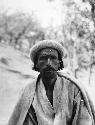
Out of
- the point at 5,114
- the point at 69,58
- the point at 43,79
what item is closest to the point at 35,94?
the point at 43,79

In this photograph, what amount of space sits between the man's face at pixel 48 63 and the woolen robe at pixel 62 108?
0.15 metres

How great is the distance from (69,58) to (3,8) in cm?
2474

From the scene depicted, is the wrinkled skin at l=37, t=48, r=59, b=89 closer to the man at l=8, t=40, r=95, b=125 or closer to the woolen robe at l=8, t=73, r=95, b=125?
the man at l=8, t=40, r=95, b=125

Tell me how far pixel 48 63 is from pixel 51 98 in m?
0.35

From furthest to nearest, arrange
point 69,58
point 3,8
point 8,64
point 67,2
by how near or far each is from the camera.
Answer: point 3,8 < point 69,58 < point 67,2 < point 8,64

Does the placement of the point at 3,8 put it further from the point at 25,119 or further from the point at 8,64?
the point at 25,119

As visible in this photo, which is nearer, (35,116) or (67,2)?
(35,116)

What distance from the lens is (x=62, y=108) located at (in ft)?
10.0

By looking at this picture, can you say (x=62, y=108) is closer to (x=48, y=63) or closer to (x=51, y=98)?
(x=51, y=98)

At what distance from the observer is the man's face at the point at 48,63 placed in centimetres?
315

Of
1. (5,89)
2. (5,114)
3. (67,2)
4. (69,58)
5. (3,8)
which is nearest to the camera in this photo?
(5,114)

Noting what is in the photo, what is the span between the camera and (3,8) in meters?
48.3

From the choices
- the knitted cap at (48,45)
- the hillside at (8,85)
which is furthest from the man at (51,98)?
the hillside at (8,85)

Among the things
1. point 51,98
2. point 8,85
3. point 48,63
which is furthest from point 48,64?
point 8,85
